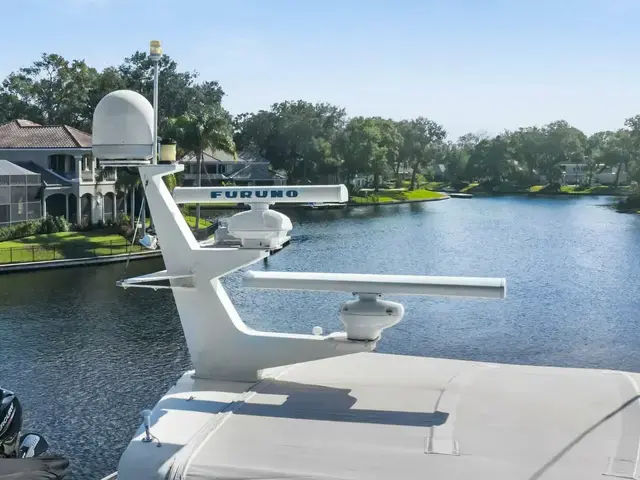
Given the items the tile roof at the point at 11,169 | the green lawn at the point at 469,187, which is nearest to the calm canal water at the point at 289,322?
the tile roof at the point at 11,169

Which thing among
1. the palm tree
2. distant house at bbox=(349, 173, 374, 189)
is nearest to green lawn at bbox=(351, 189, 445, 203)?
distant house at bbox=(349, 173, 374, 189)

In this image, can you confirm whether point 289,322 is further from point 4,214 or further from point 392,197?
point 392,197

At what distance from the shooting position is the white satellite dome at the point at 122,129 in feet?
46.8

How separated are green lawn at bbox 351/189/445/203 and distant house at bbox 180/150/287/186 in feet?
45.3

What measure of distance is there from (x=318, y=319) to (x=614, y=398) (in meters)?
25.1

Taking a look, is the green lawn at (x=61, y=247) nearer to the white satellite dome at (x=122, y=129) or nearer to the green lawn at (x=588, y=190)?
the white satellite dome at (x=122, y=129)

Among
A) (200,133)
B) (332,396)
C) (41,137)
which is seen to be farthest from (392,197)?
(332,396)

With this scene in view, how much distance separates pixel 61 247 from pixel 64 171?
14.1 m

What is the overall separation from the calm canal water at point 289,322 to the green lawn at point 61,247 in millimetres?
2695

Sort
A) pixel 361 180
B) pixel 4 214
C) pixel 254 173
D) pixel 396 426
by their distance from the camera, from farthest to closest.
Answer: pixel 361 180, pixel 254 173, pixel 4 214, pixel 396 426

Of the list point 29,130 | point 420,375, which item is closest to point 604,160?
point 29,130

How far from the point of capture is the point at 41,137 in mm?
66438

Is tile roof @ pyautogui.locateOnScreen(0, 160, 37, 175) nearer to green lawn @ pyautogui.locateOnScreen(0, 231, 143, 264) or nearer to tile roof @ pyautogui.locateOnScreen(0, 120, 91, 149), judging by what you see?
tile roof @ pyautogui.locateOnScreen(0, 120, 91, 149)

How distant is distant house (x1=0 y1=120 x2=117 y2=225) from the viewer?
6309 cm
